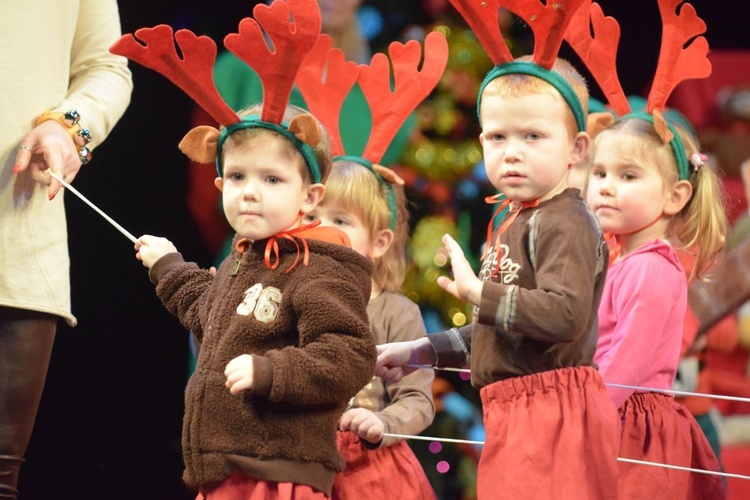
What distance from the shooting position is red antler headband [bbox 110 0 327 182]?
6.24 ft

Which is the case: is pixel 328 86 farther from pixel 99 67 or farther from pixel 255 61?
pixel 255 61

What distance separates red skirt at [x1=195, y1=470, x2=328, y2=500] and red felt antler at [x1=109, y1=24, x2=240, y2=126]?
0.63 m

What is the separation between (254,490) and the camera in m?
1.83

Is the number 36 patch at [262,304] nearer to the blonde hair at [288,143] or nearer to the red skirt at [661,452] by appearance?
the blonde hair at [288,143]

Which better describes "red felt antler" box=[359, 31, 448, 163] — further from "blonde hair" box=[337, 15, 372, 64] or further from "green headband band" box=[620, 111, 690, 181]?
"blonde hair" box=[337, 15, 372, 64]

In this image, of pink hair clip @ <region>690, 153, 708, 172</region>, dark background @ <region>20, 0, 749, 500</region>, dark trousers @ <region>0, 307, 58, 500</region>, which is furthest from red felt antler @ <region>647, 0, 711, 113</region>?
dark background @ <region>20, 0, 749, 500</region>

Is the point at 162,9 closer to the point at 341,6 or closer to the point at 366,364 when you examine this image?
the point at 341,6

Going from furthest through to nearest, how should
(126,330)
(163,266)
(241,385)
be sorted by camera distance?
(126,330)
(163,266)
(241,385)

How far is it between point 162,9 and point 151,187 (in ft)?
1.89

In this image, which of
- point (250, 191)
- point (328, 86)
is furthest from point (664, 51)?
point (250, 191)

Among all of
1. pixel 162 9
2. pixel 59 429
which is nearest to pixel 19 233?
pixel 59 429

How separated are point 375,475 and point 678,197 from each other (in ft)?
3.01

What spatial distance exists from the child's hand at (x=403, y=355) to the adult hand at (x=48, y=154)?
73 centimetres

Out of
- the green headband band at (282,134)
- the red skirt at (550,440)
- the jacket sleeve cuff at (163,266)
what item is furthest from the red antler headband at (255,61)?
the red skirt at (550,440)
